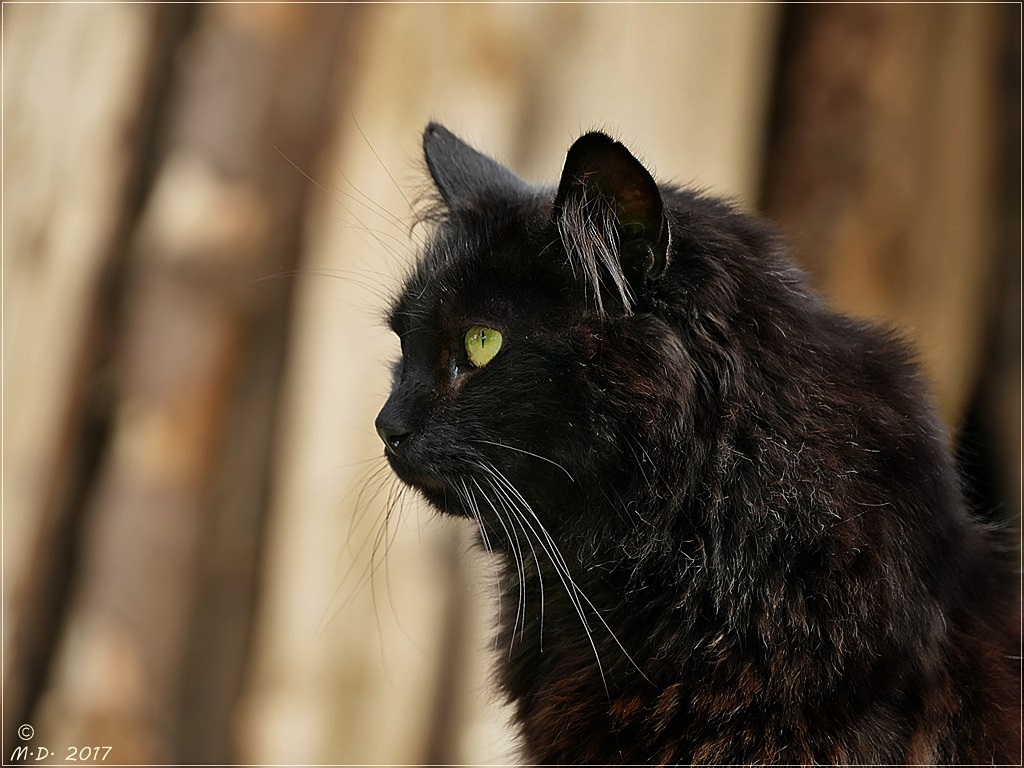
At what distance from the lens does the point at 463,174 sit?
134 centimetres

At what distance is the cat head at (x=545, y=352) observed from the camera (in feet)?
3.52

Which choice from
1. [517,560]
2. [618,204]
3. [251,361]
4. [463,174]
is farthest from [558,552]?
[251,361]

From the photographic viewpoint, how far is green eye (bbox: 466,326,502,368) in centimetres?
116

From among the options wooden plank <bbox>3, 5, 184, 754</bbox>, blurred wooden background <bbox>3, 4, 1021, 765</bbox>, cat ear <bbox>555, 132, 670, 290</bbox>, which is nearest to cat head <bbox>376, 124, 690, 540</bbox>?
cat ear <bbox>555, 132, 670, 290</bbox>

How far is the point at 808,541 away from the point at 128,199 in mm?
1902

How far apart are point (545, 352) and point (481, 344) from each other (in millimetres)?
86

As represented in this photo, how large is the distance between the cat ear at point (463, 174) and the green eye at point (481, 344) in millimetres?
193

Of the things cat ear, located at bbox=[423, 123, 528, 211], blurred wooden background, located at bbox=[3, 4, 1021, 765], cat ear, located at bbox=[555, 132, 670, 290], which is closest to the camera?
cat ear, located at bbox=[555, 132, 670, 290]

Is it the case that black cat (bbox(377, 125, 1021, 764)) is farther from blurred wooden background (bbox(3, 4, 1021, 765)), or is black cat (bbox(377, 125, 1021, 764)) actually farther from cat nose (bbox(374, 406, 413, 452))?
blurred wooden background (bbox(3, 4, 1021, 765))

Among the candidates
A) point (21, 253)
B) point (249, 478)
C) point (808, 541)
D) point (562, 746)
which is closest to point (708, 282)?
point (808, 541)

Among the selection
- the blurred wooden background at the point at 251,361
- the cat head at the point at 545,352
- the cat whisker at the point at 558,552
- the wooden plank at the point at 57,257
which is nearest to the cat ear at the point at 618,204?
the cat head at the point at 545,352

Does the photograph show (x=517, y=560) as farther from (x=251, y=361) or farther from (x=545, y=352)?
(x=251, y=361)

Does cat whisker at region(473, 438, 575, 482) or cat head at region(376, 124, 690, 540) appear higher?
cat head at region(376, 124, 690, 540)

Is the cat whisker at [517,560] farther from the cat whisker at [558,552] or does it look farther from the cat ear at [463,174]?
the cat ear at [463,174]
